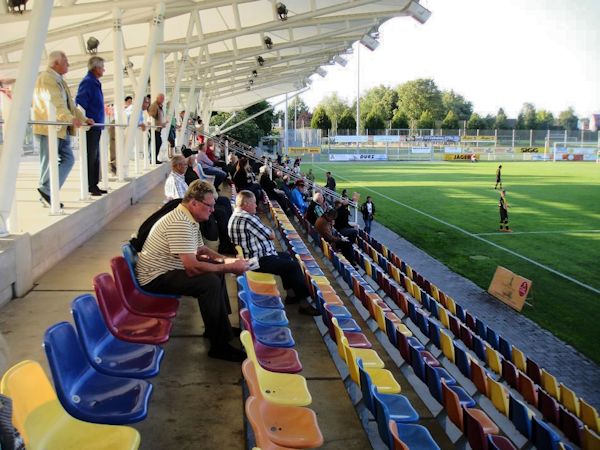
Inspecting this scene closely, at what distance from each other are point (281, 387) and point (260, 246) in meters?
2.78

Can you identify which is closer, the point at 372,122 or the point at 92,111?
the point at 92,111

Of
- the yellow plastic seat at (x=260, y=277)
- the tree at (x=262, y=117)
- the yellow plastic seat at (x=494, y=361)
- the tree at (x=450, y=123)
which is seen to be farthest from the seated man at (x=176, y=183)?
the tree at (x=450, y=123)

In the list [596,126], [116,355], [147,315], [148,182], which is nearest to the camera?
[116,355]

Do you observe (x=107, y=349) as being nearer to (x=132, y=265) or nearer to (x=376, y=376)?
(x=132, y=265)

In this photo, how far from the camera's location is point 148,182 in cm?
1223

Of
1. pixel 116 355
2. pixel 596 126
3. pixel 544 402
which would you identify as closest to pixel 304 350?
pixel 116 355

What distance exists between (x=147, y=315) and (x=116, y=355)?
756 mm

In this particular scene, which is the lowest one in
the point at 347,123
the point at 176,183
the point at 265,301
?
the point at 265,301

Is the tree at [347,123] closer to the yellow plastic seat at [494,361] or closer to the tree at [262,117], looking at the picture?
the tree at [262,117]

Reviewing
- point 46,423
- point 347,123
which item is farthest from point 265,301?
point 347,123

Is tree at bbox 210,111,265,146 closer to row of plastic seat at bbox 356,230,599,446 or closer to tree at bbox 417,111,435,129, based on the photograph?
tree at bbox 417,111,435,129

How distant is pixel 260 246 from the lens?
6.49 meters

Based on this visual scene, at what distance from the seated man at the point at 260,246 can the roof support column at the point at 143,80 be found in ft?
15.6

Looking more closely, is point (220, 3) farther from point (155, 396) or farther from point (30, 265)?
point (155, 396)
